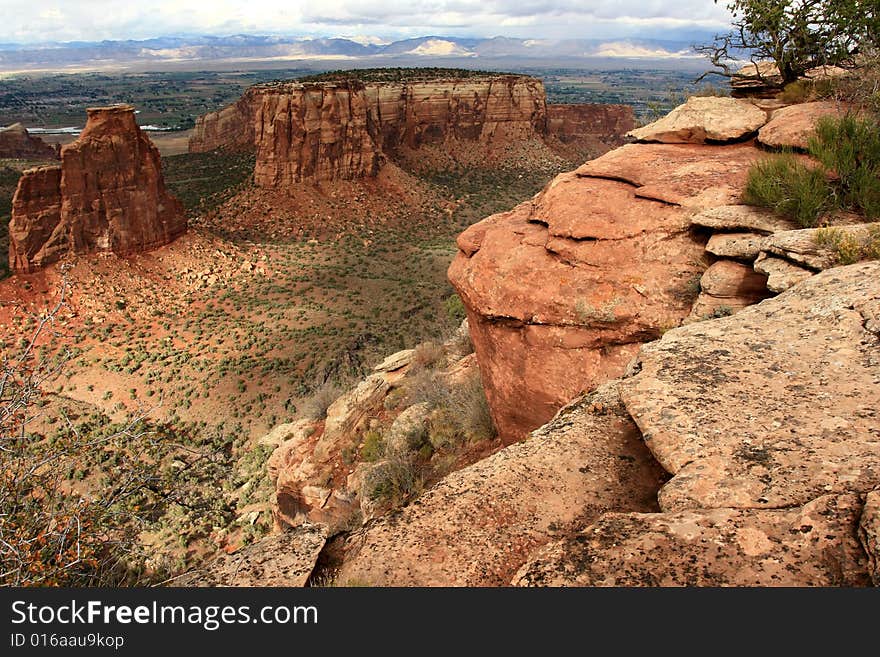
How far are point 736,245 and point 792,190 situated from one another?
913mm

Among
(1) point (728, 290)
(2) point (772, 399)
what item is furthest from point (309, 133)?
(2) point (772, 399)

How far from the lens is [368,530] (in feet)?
12.9

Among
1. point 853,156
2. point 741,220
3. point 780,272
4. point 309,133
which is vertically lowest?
point 780,272

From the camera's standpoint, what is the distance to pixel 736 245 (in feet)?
20.8

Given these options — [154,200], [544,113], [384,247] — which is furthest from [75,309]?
[544,113]

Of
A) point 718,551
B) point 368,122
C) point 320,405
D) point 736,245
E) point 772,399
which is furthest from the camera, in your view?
point 368,122

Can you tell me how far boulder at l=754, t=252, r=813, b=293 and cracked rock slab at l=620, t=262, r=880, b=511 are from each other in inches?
11.5

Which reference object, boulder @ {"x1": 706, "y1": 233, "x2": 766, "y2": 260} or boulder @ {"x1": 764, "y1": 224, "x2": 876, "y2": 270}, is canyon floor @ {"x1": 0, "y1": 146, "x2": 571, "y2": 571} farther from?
boulder @ {"x1": 764, "y1": 224, "x2": 876, "y2": 270}

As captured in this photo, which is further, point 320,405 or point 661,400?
point 320,405

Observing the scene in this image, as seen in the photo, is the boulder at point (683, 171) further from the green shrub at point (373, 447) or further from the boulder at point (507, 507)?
the green shrub at point (373, 447)

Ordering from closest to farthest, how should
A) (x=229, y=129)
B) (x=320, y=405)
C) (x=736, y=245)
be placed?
(x=736, y=245)
(x=320, y=405)
(x=229, y=129)

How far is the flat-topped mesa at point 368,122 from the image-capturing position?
40281mm

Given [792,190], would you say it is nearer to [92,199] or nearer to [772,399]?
[772,399]

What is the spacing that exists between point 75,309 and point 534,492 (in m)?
26.1
